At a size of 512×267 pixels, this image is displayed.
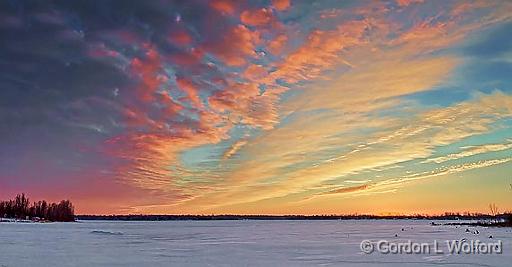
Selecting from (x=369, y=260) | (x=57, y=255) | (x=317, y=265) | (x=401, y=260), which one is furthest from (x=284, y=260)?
(x=57, y=255)

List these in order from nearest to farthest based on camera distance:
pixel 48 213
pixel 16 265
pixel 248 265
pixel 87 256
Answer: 1. pixel 16 265
2. pixel 248 265
3. pixel 87 256
4. pixel 48 213

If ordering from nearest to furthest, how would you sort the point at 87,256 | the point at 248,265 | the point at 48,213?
the point at 248,265
the point at 87,256
the point at 48,213

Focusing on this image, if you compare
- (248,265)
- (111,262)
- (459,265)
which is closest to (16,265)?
(111,262)

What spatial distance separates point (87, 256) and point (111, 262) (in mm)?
2940

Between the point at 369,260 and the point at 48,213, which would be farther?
the point at 48,213

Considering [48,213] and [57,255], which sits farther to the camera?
[48,213]

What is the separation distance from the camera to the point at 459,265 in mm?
18672

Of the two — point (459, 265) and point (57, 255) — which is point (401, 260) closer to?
point (459, 265)

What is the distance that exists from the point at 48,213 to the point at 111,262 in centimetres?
13198

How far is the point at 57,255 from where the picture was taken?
73.1ft

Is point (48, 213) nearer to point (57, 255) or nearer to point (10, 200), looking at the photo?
point (10, 200)

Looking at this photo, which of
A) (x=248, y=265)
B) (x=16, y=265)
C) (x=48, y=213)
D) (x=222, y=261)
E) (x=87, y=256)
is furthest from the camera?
(x=48, y=213)

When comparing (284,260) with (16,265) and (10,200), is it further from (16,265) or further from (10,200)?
(10,200)

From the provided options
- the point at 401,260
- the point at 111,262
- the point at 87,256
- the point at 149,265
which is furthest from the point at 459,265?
the point at 87,256
